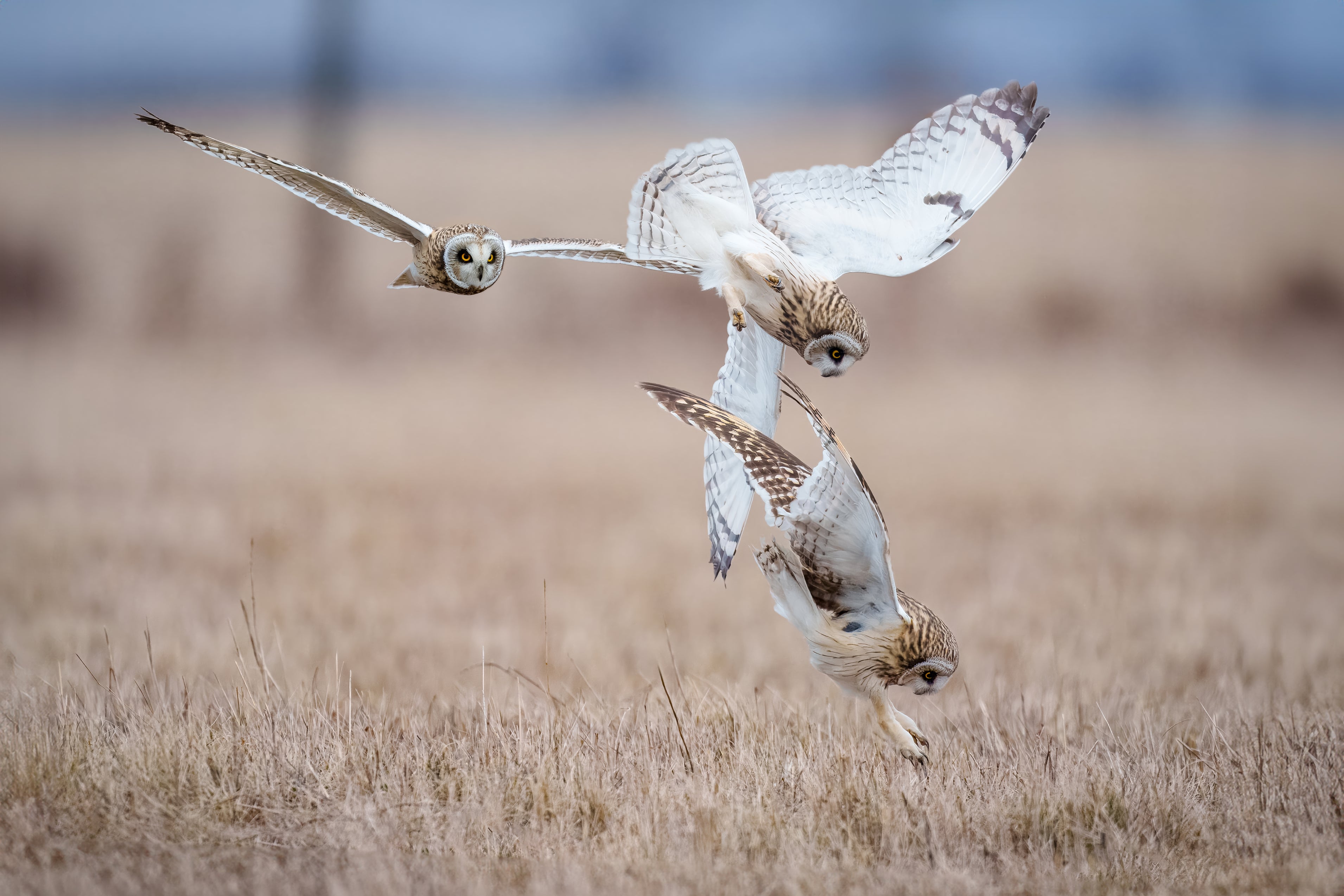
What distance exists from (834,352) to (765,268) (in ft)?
0.97

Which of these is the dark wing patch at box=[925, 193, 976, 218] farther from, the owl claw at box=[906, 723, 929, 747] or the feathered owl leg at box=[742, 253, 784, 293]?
the owl claw at box=[906, 723, 929, 747]

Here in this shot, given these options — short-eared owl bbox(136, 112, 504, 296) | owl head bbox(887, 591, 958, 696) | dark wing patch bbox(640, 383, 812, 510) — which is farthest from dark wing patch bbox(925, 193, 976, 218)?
short-eared owl bbox(136, 112, 504, 296)

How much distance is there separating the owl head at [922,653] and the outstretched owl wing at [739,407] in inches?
23.9

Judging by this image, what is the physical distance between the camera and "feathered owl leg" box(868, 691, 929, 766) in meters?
→ 3.55

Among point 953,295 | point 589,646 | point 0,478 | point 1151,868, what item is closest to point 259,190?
point 0,478

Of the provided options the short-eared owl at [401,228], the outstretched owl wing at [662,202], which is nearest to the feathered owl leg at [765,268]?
the outstretched owl wing at [662,202]

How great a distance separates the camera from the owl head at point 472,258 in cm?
273

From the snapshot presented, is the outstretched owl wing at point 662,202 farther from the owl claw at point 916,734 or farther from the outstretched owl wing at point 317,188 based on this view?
the owl claw at point 916,734

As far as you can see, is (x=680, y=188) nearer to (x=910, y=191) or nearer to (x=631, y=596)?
(x=910, y=191)

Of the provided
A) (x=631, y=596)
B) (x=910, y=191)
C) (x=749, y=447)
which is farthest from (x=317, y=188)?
(x=631, y=596)

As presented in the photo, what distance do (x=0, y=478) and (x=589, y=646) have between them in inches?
306

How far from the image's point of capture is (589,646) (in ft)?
23.2

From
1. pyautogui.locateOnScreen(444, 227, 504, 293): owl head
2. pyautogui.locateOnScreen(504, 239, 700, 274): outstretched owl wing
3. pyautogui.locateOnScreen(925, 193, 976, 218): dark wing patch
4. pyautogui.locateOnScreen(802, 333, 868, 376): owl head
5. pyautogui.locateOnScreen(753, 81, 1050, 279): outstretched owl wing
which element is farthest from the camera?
pyautogui.locateOnScreen(925, 193, 976, 218): dark wing patch

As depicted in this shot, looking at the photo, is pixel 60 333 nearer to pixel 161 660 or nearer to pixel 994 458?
pixel 161 660
